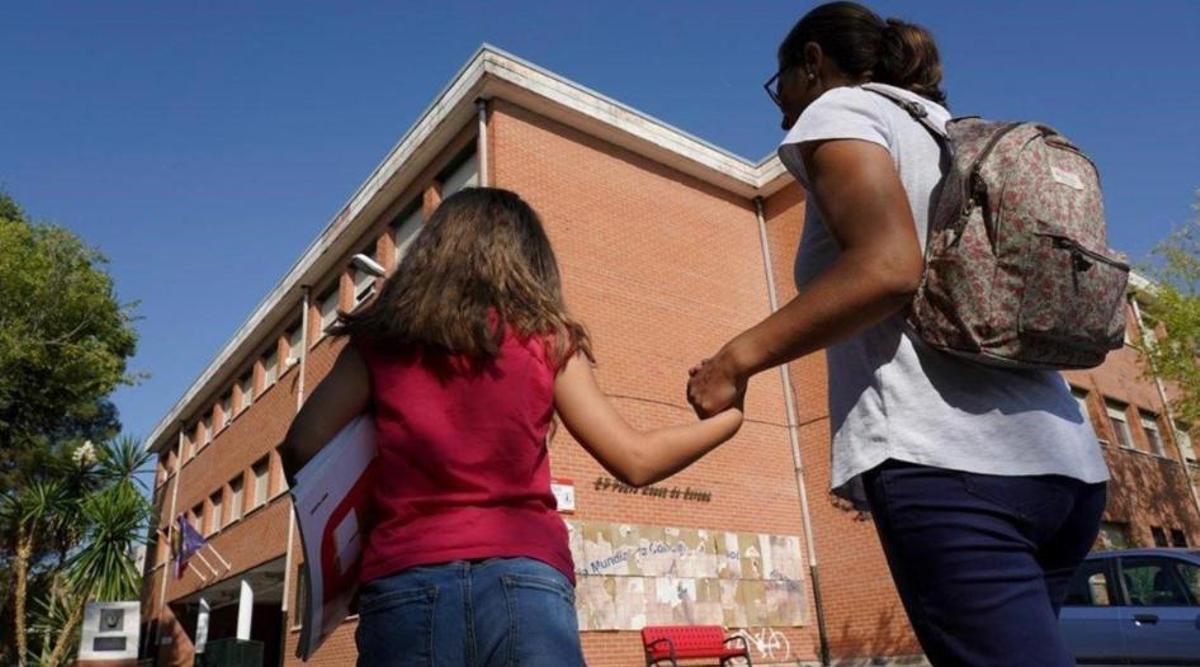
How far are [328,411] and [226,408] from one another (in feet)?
93.2

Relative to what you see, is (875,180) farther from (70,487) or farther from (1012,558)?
(70,487)

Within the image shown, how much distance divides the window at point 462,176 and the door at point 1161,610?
11142mm

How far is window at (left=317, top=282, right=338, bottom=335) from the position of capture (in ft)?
68.3

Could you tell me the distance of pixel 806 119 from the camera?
5.51 ft

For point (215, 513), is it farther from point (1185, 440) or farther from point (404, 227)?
point (1185, 440)

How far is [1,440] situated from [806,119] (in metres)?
28.8

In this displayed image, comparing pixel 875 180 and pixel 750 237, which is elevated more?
pixel 750 237

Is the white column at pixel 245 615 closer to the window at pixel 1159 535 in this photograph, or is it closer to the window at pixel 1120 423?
the window at pixel 1159 535

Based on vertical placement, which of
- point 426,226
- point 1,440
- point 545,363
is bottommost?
point 545,363

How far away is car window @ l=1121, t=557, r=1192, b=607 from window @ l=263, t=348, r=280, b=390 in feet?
65.8

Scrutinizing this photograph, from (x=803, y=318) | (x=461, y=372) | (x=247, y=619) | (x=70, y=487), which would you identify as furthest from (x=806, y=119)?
(x=70, y=487)

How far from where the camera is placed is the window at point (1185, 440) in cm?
2580

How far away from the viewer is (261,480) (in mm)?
22797

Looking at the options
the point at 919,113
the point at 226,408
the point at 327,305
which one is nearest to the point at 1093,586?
the point at 919,113
